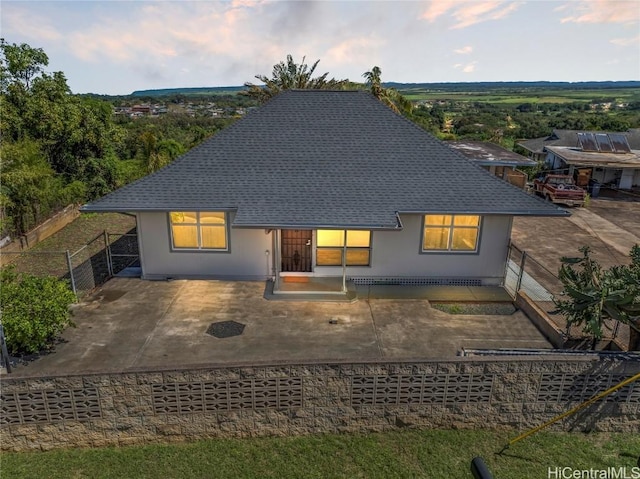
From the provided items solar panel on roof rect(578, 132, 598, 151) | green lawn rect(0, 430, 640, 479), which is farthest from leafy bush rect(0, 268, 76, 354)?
solar panel on roof rect(578, 132, 598, 151)

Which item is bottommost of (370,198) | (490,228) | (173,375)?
(173,375)

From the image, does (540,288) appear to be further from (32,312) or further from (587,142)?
(587,142)

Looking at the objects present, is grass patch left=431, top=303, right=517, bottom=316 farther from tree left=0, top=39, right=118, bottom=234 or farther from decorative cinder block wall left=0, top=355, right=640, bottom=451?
tree left=0, top=39, right=118, bottom=234

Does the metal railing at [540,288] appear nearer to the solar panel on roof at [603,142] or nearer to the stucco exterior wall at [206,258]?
the stucco exterior wall at [206,258]

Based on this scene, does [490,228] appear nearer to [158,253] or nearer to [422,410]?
[422,410]

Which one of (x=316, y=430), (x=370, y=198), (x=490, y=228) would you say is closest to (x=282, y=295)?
(x=370, y=198)
